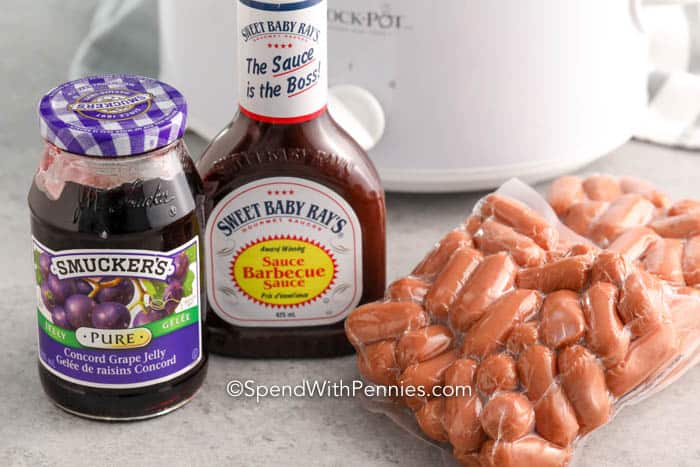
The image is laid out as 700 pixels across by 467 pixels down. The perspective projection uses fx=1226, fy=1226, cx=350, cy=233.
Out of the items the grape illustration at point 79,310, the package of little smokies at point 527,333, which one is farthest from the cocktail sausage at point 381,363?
the grape illustration at point 79,310

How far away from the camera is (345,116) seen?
3.67ft

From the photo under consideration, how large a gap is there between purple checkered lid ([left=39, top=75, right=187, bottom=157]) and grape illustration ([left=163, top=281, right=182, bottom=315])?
0.11m

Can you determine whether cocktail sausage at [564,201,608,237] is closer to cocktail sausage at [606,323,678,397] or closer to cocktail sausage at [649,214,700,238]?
cocktail sausage at [649,214,700,238]

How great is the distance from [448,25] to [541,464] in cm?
42

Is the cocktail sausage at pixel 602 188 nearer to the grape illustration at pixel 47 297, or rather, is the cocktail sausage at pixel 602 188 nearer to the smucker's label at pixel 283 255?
the smucker's label at pixel 283 255

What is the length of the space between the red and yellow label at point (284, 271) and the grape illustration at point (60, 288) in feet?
0.48

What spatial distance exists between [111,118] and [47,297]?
0.15m

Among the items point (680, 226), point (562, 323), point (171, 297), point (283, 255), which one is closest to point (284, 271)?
point (283, 255)

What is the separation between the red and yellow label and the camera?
99 centimetres

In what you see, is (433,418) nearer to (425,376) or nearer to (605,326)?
(425,376)

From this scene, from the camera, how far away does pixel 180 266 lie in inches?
35.8

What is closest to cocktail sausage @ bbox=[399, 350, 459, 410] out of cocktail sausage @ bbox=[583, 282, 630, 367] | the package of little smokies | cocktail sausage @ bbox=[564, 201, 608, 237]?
the package of little smokies

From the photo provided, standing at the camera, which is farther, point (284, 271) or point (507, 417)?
point (284, 271)

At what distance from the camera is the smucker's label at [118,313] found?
89cm
